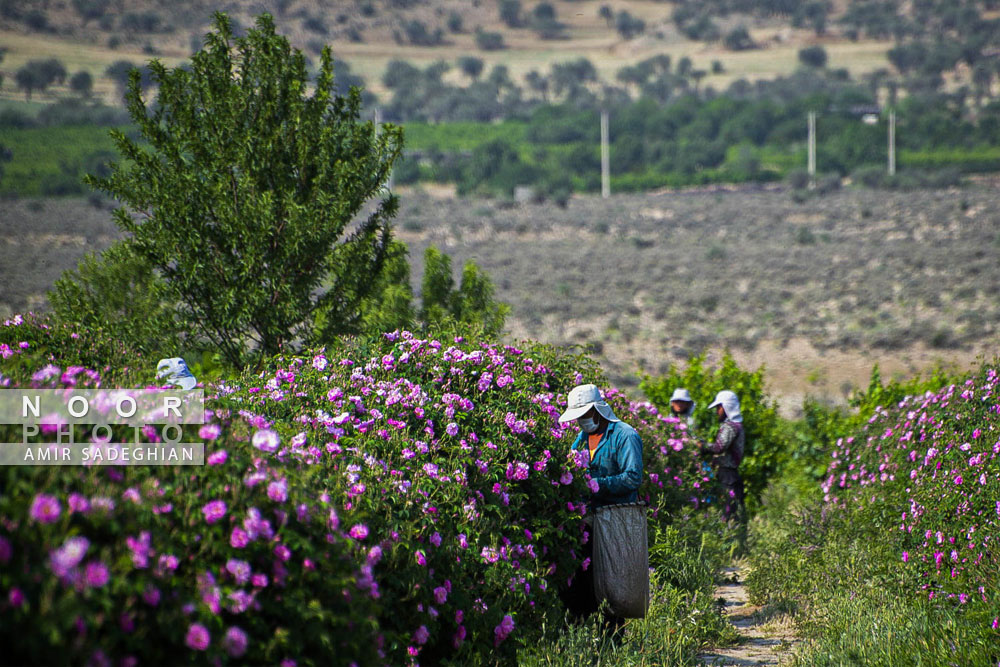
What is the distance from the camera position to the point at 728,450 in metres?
9.01

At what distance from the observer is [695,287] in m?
39.3

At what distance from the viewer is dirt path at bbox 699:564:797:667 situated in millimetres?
5812

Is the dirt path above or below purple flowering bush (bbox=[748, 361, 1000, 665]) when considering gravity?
below

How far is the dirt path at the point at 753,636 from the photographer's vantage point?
19.1 ft

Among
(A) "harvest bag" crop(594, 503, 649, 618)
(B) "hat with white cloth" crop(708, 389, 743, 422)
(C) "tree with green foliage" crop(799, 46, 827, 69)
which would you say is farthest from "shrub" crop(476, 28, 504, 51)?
(A) "harvest bag" crop(594, 503, 649, 618)

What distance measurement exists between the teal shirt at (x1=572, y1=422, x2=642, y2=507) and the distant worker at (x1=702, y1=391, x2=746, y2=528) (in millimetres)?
3673

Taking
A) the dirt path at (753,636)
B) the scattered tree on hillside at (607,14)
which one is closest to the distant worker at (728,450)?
the dirt path at (753,636)

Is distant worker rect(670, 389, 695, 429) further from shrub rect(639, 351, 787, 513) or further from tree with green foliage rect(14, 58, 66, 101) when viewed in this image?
tree with green foliage rect(14, 58, 66, 101)

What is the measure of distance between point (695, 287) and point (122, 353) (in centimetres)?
3539

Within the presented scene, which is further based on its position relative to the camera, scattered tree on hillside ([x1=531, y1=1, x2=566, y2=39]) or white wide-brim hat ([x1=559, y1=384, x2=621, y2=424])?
scattered tree on hillside ([x1=531, y1=1, x2=566, y2=39])

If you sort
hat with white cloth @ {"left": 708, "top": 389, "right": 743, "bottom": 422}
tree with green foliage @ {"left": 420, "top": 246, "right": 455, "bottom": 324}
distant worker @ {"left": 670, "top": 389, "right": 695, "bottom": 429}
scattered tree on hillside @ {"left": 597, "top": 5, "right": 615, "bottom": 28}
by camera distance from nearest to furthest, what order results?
hat with white cloth @ {"left": 708, "top": 389, "right": 743, "bottom": 422}
distant worker @ {"left": 670, "top": 389, "right": 695, "bottom": 429}
tree with green foliage @ {"left": 420, "top": 246, "right": 455, "bottom": 324}
scattered tree on hillside @ {"left": 597, "top": 5, "right": 615, "bottom": 28}

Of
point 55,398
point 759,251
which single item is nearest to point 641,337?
point 759,251

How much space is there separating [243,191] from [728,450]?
4.80 metres

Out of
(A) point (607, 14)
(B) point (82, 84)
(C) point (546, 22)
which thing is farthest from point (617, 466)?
(A) point (607, 14)
